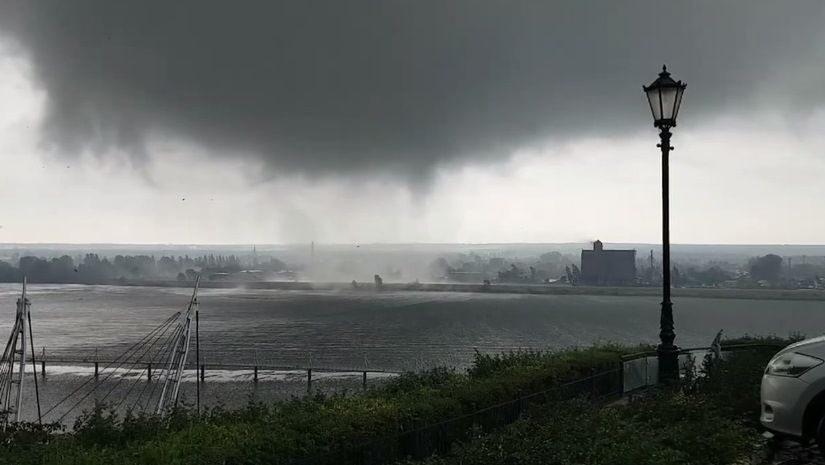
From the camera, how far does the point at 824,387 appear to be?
22.9 ft

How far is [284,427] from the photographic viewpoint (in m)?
7.91

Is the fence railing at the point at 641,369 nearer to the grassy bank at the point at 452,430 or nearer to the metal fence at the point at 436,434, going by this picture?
the grassy bank at the point at 452,430

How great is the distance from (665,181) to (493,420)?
6.28 meters

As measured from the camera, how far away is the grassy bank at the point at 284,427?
23.1 feet

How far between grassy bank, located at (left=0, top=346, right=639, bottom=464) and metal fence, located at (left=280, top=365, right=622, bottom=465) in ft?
0.25

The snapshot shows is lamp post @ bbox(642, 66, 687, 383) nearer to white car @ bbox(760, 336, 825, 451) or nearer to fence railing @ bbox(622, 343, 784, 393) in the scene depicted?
fence railing @ bbox(622, 343, 784, 393)

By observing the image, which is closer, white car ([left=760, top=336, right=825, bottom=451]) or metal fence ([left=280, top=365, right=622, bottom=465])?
white car ([left=760, top=336, right=825, bottom=451])

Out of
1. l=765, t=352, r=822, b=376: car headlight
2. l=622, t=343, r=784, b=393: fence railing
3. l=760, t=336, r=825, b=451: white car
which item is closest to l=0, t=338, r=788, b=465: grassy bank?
l=760, t=336, r=825, b=451: white car

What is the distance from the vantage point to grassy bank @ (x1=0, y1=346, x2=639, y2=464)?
705cm

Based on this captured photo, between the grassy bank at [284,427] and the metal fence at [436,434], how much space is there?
8 cm

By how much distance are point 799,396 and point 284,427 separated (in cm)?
586

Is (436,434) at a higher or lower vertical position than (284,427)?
lower

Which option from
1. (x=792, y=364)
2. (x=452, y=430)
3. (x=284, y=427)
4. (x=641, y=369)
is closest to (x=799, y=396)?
(x=792, y=364)

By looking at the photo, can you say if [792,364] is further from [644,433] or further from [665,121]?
[665,121]
